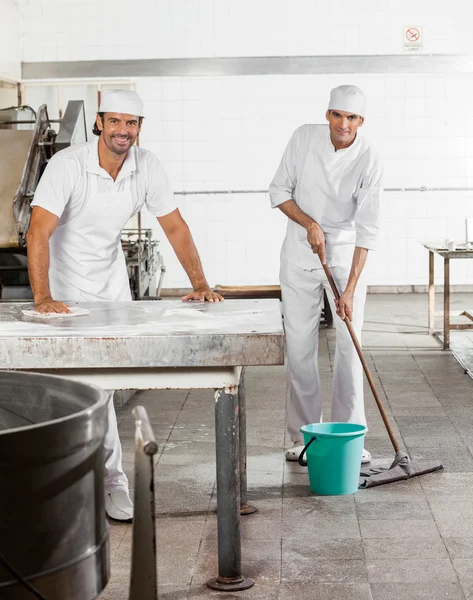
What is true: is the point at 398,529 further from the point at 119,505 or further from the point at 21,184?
the point at 21,184

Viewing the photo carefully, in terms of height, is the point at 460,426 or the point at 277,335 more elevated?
the point at 277,335

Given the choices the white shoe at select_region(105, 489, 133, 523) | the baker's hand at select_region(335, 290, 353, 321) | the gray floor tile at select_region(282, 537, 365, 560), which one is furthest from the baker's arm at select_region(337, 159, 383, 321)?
the white shoe at select_region(105, 489, 133, 523)

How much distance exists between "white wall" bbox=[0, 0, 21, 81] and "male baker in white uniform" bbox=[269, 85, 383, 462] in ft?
20.9

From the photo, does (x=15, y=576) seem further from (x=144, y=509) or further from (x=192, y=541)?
(x=192, y=541)

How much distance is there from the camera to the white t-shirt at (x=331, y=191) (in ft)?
13.4

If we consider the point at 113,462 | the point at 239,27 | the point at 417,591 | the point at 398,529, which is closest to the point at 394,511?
the point at 398,529

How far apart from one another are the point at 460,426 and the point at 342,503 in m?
1.38

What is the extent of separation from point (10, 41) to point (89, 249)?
704cm

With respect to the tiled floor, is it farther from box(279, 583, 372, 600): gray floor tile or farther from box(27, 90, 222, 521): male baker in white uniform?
box(27, 90, 222, 521): male baker in white uniform

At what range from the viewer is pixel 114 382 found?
2.72 metres

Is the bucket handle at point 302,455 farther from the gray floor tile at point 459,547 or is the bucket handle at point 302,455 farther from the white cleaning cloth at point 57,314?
the white cleaning cloth at point 57,314

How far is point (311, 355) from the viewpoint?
4199 millimetres

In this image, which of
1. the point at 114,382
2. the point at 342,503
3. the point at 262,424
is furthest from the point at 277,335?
the point at 262,424

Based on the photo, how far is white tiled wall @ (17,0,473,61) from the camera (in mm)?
10211
